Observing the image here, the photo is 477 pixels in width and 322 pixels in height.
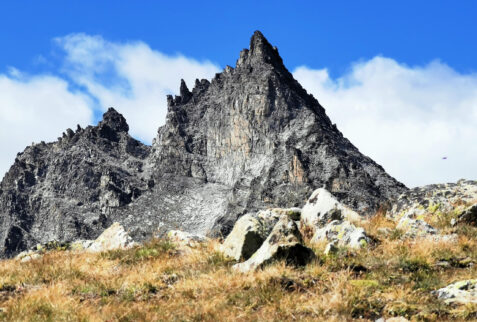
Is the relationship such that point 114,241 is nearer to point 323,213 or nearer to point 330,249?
point 323,213

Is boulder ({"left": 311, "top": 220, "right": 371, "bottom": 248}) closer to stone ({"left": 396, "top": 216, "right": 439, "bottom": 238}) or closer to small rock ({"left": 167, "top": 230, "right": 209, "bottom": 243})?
stone ({"left": 396, "top": 216, "right": 439, "bottom": 238})

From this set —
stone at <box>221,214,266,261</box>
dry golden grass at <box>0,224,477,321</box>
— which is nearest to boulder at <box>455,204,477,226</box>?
dry golden grass at <box>0,224,477,321</box>

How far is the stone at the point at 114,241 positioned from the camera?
14609 millimetres

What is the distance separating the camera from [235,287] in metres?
9.12

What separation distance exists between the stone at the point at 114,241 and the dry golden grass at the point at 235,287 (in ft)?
7.33

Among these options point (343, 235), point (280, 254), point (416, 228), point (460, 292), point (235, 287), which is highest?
point (416, 228)

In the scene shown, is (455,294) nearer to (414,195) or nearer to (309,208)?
(309,208)

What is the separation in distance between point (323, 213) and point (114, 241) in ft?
22.1

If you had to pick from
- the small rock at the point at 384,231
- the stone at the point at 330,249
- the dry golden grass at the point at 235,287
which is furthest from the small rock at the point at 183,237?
the small rock at the point at 384,231

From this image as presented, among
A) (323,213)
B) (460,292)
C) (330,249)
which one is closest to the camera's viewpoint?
(460,292)

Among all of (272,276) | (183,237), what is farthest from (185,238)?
(272,276)

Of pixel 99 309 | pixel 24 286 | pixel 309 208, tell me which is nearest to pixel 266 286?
pixel 99 309

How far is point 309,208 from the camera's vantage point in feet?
52.1

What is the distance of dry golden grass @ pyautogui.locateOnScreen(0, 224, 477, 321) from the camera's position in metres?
8.04
